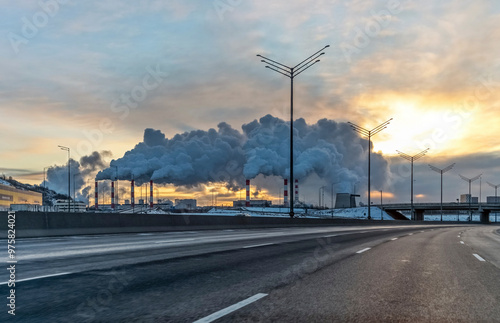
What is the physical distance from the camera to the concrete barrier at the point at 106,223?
17984 mm

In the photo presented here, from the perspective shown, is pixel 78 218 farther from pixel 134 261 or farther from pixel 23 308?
pixel 23 308

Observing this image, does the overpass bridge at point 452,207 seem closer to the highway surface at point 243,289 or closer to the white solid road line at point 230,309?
the highway surface at point 243,289

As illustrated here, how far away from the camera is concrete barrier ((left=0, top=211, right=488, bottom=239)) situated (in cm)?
1798

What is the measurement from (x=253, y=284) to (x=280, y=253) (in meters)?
5.14

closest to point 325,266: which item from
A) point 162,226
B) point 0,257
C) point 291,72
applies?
point 0,257

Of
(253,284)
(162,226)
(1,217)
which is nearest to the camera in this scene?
(253,284)

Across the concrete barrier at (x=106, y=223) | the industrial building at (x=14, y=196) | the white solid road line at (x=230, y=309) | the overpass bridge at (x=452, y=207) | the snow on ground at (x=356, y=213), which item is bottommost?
the snow on ground at (x=356, y=213)

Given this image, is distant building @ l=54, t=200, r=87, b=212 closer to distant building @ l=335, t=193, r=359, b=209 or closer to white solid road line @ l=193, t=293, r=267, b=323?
white solid road line @ l=193, t=293, r=267, b=323

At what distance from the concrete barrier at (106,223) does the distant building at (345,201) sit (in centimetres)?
13374

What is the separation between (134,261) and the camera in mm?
9727

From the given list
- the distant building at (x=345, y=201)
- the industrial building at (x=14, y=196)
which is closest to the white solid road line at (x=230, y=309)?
the industrial building at (x=14, y=196)

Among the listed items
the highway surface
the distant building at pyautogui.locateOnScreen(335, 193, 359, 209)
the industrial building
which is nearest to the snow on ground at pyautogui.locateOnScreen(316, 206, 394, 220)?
the distant building at pyautogui.locateOnScreen(335, 193, 359, 209)

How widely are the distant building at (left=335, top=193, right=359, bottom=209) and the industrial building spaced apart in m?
97.9

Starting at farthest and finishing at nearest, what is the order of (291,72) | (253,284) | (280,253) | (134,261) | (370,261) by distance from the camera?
(291,72), (280,253), (370,261), (134,261), (253,284)
